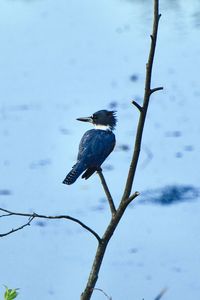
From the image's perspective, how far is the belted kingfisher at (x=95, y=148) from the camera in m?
2.43

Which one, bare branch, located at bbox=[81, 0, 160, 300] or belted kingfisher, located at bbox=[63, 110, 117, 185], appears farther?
belted kingfisher, located at bbox=[63, 110, 117, 185]

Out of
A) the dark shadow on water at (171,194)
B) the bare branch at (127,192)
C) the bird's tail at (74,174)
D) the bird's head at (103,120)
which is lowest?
the bare branch at (127,192)

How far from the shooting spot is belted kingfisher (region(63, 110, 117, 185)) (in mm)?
2432

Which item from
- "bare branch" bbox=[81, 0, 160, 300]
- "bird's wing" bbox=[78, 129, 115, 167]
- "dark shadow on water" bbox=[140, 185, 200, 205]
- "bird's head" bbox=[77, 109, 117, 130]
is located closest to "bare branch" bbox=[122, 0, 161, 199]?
"bare branch" bbox=[81, 0, 160, 300]

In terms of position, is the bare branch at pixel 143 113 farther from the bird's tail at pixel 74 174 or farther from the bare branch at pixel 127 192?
the bird's tail at pixel 74 174

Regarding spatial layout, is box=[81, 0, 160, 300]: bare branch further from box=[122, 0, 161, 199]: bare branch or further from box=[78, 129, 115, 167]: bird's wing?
box=[78, 129, 115, 167]: bird's wing

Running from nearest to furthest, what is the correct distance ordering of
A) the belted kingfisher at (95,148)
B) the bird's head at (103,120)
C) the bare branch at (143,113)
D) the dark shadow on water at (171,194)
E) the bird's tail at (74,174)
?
the bare branch at (143,113)
the bird's tail at (74,174)
the belted kingfisher at (95,148)
the bird's head at (103,120)
the dark shadow on water at (171,194)

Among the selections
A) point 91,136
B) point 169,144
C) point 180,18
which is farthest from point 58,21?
point 91,136

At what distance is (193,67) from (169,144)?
131cm

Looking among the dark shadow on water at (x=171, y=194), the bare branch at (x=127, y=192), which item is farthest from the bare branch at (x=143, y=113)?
the dark shadow on water at (x=171, y=194)

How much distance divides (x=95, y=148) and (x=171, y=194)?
1455 mm

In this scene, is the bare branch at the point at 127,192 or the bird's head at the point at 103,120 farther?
the bird's head at the point at 103,120

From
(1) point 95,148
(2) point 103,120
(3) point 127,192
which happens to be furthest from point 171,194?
(3) point 127,192

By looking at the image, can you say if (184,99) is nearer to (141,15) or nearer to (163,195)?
(163,195)
